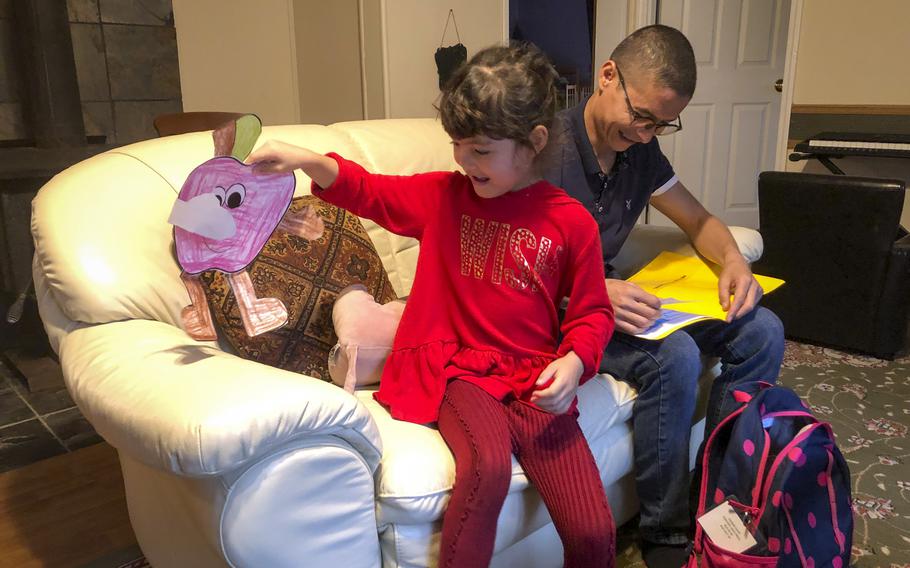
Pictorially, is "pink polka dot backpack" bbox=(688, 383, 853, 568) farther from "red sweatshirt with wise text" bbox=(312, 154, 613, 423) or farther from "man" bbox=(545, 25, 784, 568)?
"red sweatshirt with wise text" bbox=(312, 154, 613, 423)

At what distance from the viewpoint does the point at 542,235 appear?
124 centimetres

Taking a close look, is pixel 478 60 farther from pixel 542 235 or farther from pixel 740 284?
pixel 740 284

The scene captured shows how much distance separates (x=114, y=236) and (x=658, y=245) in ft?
4.36

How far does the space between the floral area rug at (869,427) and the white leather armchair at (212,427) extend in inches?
23.2

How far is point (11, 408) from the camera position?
2.46 meters

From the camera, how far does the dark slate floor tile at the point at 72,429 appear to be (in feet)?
7.23

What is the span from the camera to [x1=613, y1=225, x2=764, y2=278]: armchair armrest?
187cm

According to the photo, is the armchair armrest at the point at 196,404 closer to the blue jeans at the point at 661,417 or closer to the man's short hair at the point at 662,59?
the blue jeans at the point at 661,417

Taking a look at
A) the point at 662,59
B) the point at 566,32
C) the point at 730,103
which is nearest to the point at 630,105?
the point at 662,59

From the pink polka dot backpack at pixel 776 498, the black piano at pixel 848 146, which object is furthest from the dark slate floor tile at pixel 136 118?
the black piano at pixel 848 146

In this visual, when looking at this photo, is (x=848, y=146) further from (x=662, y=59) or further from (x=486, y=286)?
(x=486, y=286)

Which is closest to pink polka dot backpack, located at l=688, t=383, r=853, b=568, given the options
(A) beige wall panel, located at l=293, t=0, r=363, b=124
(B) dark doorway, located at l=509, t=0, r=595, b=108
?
(A) beige wall panel, located at l=293, t=0, r=363, b=124

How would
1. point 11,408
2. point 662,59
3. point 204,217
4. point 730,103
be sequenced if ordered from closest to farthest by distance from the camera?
point 204,217, point 662,59, point 11,408, point 730,103

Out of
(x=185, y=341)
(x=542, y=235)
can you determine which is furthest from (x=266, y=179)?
(x=542, y=235)
